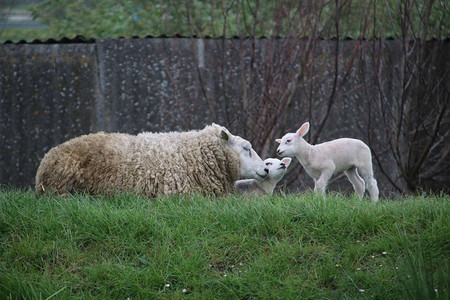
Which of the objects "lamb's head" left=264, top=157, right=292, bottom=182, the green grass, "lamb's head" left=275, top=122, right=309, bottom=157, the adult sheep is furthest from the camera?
"lamb's head" left=264, top=157, right=292, bottom=182

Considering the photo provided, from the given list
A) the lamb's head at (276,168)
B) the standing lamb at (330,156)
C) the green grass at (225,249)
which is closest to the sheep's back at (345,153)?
the standing lamb at (330,156)

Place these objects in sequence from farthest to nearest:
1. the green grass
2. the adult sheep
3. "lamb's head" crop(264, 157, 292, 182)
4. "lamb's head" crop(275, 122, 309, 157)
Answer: "lamb's head" crop(264, 157, 292, 182), "lamb's head" crop(275, 122, 309, 157), the adult sheep, the green grass

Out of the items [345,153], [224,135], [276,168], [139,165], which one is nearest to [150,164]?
[139,165]

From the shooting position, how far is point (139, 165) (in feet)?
19.3

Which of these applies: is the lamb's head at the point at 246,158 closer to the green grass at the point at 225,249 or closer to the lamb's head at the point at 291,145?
the lamb's head at the point at 291,145

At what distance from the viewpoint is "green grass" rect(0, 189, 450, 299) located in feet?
Result: 14.0

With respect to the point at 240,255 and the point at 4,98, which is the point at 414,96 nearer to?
the point at 240,255

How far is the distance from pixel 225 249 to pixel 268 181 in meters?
1.80

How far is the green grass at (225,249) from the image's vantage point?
4254mm

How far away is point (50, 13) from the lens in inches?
618

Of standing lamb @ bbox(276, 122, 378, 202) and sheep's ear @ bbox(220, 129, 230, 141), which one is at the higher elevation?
sheep's ear @ bbox(220, 129, 230, 141)

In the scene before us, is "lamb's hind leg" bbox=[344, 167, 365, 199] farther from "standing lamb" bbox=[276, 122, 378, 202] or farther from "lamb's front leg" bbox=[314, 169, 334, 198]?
"lamb's front leg" bbox=[314, 169, 334, 198]

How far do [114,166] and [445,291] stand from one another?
132 inches

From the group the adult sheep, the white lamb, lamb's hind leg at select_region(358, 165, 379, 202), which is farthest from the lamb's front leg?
the adult sheep
